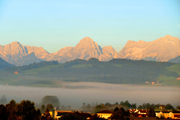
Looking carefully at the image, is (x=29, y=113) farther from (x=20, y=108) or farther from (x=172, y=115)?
(x=172, y=115)

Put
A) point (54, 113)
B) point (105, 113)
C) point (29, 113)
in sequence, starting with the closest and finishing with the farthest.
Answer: point (29, 113)
point (54, 113)
point (105, 113)

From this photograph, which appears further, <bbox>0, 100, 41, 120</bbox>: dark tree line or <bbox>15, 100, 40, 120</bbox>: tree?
<bbox>15, 100, 40, 120</bbox>: tree

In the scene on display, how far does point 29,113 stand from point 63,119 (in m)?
11.8

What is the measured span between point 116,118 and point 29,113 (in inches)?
1383

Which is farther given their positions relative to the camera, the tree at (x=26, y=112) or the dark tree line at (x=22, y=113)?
the tree at (x=26, y=112)

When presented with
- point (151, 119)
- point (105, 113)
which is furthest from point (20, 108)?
point (105, 113)

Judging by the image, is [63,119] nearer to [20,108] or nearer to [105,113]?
[20,108]

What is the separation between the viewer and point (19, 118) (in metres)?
109

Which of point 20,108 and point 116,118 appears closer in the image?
point 20,108

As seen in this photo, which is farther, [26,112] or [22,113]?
[26,112]

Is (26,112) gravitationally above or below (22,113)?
above

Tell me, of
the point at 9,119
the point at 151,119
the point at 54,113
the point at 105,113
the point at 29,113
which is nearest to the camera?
the point at 9,119

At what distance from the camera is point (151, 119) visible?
149 m

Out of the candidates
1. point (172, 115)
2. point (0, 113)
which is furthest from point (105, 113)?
point (0, 113)
